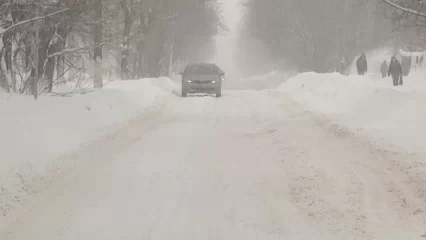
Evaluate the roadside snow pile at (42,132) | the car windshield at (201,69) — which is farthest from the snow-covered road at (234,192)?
the car windshield at (201,69)

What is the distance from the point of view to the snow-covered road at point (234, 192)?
4836mm

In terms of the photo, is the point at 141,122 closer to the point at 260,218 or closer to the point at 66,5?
the point at 66,5

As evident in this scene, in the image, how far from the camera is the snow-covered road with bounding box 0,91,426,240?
4.84 meters

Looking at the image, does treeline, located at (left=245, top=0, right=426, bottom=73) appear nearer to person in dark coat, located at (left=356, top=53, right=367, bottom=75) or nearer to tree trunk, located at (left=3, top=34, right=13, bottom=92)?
person in dark coat, located at (left=356, top=53, right=367, bottom=75)

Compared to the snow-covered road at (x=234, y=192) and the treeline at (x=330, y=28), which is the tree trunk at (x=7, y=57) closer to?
the snow-covered road at (x=234, y=192)

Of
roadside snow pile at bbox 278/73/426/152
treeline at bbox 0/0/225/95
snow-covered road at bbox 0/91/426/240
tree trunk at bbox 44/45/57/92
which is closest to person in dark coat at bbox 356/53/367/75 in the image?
roadside snow pile at bbox 278/73/426/152

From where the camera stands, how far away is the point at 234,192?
6.10 meters

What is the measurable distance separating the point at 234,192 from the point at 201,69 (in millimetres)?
17835

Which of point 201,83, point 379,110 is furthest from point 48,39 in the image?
point 201,83

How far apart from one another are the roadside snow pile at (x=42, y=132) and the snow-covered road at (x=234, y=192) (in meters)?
0.32

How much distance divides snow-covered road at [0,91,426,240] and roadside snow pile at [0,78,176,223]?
1.06ft

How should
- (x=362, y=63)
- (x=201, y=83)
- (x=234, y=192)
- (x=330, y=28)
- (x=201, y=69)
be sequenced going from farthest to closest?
(x=330, y=28) < (x=362, y=63) < (x=201, y=69) < (x=201, y=83) < (x=234, y=192)

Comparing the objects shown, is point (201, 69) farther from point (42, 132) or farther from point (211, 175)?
point (211, 175)

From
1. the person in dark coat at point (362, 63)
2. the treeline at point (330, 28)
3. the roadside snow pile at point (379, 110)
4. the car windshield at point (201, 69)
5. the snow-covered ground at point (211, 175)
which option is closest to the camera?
the snow-covered ground at point (211, 175)
